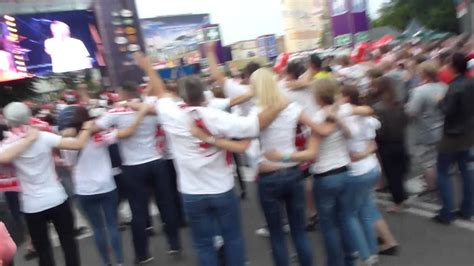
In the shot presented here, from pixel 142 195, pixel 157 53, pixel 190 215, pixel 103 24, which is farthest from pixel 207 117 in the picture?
pixel 157 53

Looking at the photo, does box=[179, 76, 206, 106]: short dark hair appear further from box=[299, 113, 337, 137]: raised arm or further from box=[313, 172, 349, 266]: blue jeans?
box=[313, 172, 349, 266]: blue jeans

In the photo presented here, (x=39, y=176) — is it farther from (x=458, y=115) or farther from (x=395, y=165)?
(x=458, y=115)

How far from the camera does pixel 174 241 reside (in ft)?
19.1

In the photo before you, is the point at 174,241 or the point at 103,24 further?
the point at 103,24

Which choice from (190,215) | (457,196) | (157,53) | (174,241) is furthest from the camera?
(157,53)

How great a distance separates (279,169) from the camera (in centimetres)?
420

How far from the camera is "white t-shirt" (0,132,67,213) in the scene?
4449mm

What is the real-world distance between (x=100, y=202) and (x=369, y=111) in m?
2.55

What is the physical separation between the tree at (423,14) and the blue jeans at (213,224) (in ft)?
154

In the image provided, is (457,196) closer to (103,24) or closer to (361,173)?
(361,173)

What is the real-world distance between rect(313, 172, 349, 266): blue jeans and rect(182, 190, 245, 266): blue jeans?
2.14 feet

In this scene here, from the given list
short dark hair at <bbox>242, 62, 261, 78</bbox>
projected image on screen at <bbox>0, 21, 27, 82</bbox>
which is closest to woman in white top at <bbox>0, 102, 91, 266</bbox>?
short dark hair at <bbox>242, 62, 261, 78</bbox>

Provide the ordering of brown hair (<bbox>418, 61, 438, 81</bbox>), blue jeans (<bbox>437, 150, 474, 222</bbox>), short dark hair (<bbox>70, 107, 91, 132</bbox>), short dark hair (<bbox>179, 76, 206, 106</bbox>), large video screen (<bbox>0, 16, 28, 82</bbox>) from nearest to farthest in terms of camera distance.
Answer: short dark hair (<bbox>179, 76, 206, 106</bbox>) → short dark hair (<bbox>70, 107, 91, 132</bbox>) → blue jeans (<bbox>437, 150, 474, 222</bbox>) → brown hair (<bbox>418, 61, 438, 81</bbox>) → large video screen (<bbox>0, 16, 28, 82</bbox>)

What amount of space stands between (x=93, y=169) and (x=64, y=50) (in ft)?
42.3
